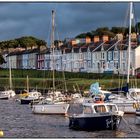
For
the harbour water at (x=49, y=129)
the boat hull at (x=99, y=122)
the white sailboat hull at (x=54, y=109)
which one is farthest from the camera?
the white sailboat hull at (x=54, y=109)

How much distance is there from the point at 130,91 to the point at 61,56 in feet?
187

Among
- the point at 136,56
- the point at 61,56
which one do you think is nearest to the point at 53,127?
the point at 136,56

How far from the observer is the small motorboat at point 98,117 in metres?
23.0

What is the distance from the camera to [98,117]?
2295 cm

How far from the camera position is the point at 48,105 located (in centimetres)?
3300

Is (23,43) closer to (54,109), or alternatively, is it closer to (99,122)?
(54,109)

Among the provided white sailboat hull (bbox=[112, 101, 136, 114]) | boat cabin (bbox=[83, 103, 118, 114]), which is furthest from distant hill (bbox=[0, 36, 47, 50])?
boat cabin (bbox=[83, 103, 118, 114])

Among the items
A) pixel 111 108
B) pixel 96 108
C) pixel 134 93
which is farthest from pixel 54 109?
pixel 96 108

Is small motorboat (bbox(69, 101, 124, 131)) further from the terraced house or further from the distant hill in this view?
the distant hill

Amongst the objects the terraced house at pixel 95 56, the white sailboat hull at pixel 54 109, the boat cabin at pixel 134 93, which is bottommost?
the white sailboat hull at pixel 54 109

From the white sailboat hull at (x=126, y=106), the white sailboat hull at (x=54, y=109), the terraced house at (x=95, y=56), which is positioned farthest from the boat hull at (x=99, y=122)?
the terraced house at (x=95, y=56)

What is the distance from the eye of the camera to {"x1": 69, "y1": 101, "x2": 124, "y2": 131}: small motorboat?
23.0 m

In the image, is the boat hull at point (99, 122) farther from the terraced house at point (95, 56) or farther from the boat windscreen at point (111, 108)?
the terraced house at point (95, 56)

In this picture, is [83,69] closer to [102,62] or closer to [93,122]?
[102,62]
